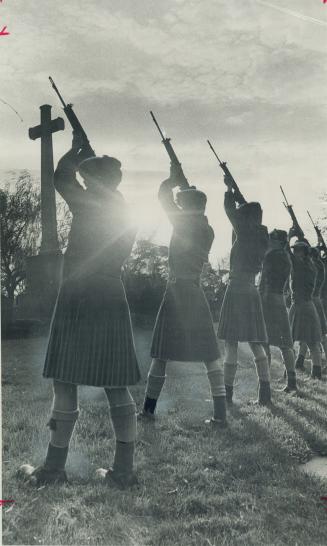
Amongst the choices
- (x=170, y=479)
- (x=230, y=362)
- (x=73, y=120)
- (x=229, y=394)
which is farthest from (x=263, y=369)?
(x=73, y=120)

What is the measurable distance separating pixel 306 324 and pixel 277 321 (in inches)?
39.1

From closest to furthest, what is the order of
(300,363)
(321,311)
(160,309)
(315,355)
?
(160,309)
(315,355)
(300,363)
(321,311)

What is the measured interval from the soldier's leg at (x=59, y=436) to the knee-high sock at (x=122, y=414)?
10.1 inches

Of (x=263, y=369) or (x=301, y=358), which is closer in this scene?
(x=263, y=369)

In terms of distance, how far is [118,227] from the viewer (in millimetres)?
3480

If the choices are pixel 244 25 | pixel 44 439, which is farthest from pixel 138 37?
pixel 44 439

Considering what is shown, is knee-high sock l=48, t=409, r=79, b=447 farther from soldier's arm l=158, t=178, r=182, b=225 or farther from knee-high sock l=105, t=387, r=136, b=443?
soldier's arm l=158, t=178, r=182, b=225

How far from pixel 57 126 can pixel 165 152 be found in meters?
1.15

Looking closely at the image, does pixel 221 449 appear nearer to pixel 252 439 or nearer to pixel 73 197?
pixel 252 439

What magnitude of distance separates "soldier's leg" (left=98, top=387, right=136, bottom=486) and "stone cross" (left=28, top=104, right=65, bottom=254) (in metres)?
1.74

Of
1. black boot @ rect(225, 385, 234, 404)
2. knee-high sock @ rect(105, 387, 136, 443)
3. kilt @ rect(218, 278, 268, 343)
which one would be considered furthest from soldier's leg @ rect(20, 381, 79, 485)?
kilt @ rect(218, 278, 268, 343)

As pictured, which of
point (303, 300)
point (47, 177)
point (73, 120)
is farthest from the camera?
point (303, 300)

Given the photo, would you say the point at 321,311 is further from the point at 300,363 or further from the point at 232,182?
the point at 232,182

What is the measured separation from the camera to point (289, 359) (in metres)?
6.59
